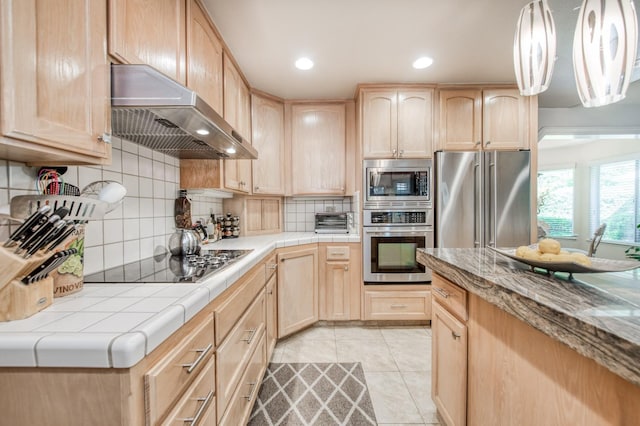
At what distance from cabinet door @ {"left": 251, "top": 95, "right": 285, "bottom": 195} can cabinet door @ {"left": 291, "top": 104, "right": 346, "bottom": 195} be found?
0.46 feet

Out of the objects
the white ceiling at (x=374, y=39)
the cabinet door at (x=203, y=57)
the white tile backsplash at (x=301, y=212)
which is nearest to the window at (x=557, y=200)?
the white ceiling at (x=374, y=39)

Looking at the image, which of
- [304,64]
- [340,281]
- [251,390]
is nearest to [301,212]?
[340,281]

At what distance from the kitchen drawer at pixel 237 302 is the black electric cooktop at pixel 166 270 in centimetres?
13

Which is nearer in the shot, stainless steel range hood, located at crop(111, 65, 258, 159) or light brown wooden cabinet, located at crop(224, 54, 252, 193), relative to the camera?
stainless steel range hood, located at crop(111, 65, 258, 159)

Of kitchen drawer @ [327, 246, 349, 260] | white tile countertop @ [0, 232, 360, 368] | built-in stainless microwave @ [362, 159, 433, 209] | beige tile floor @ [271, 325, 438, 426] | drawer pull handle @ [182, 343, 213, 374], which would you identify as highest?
built-in stainless microwave @ [362, 159, 433, 209]

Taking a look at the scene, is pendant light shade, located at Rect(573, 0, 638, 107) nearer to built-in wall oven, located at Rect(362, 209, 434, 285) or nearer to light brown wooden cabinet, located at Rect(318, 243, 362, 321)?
built-in wall oven, located at Rect(362, 209, 434, 285)

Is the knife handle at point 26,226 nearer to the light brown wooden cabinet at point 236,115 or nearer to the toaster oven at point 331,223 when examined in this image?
the light brown wooden cabinet at point 236,115

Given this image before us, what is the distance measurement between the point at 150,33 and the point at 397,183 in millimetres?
2055

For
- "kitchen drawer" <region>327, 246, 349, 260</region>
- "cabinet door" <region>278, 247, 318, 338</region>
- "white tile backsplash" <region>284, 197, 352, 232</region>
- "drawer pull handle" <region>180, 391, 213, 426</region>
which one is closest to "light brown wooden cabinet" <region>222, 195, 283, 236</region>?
"white tile backsplash" <region>284, 197, 352, 232</region>

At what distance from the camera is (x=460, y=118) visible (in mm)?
2469

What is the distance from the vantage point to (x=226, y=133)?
1.31 meters

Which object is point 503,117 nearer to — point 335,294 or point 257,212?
point 335,294

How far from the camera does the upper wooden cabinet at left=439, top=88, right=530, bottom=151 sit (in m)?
2.46

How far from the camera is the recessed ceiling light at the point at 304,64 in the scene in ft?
6.72
